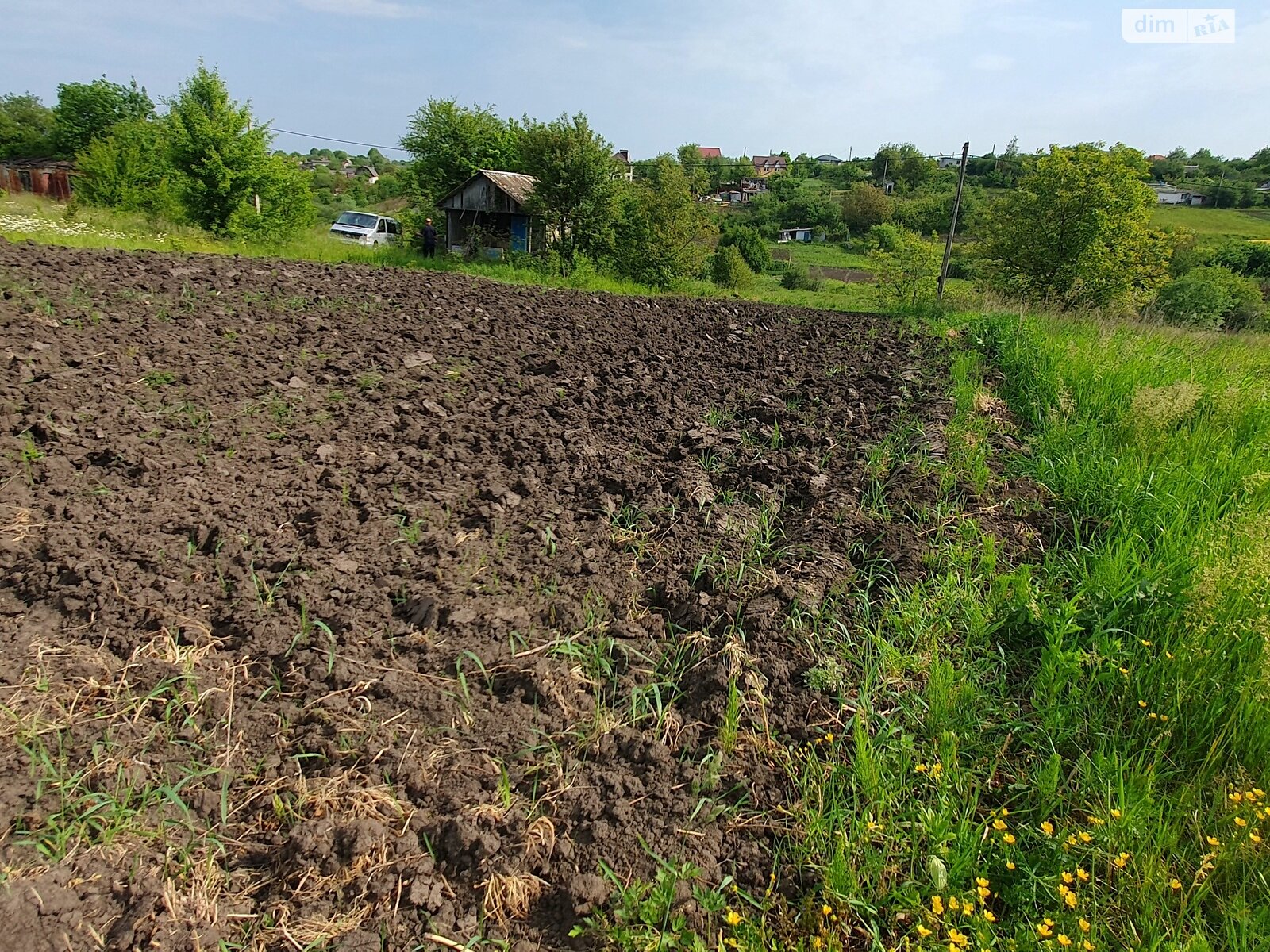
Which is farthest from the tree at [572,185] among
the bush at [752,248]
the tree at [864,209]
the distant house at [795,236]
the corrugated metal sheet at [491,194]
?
the tree at [864,209]

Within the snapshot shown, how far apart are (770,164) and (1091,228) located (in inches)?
4697

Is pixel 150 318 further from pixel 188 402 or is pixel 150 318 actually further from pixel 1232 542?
pixel 1232 542

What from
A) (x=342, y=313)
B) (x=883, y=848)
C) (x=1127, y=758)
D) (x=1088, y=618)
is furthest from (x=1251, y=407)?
(x=342, y=313)

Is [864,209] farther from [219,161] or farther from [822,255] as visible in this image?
[219,161]

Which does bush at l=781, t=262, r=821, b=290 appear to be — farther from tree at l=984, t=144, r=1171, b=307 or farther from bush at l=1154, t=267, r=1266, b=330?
tree at l=984, t=144, r=1171, b=307

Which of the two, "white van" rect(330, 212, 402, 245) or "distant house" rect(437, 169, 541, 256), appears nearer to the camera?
"distant house" rect(437, 169, 541, 256)

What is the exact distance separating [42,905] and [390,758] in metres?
0.91

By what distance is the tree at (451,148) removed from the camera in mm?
27016

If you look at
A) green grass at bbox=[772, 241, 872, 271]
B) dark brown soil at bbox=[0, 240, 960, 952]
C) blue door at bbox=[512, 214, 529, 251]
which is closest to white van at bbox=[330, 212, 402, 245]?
blue door at bbox=[512, 214, 529, 251]

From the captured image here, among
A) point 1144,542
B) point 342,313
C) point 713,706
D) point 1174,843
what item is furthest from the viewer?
point 342,313

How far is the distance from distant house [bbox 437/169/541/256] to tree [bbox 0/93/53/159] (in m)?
39.2

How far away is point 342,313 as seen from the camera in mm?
8039

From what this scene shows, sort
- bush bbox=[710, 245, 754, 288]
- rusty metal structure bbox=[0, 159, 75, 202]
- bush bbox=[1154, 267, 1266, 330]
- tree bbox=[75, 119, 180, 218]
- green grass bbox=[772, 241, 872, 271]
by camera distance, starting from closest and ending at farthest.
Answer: tree bbox=[75, 119, 180, 218] → bush bbox=[1154, 267, 1266, 330] → rusty metal structure bbox=[0, 159, 75, 202] → bush bbox=[710, 245, 754, 288] → green grass bbox=[772, 241, 872, 271]

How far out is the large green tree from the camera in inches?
690
